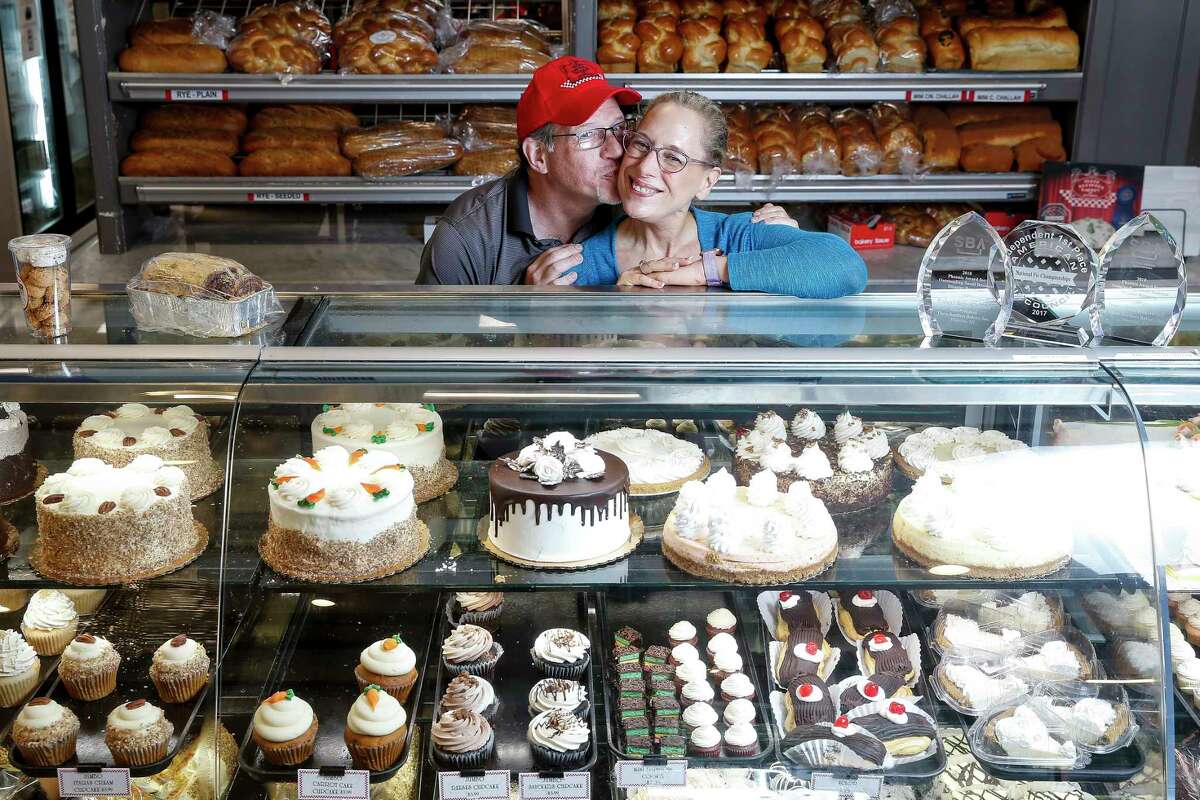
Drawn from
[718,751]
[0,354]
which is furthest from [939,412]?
[0,354]

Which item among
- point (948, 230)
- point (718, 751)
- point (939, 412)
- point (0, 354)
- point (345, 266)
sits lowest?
point (718, 751)

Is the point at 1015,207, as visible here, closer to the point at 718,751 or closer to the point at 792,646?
the point at 792,646

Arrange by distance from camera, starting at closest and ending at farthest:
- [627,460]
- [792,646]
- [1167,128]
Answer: [627,460]
[792,646]
[1167,128]

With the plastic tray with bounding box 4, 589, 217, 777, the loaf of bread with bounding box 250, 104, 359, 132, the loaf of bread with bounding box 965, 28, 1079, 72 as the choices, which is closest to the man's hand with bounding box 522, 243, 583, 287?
the plastic tray with bounding box 4, 589, 217, 777

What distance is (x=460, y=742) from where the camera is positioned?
7.86 feet

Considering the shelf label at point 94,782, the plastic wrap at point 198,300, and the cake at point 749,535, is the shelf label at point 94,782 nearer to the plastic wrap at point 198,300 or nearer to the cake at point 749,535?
the plastic wrap at point 198,300

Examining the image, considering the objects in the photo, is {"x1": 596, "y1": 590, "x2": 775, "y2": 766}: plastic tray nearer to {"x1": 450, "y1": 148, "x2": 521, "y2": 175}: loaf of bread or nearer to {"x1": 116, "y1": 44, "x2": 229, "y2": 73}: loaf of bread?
{"x1": 450, "y1": 148, "x2": 521, "y2": 175}: loaf of bread

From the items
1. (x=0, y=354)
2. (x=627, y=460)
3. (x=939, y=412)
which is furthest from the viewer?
(x=627, y=460)

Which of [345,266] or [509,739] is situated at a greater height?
[345,266]

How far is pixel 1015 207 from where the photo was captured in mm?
5414

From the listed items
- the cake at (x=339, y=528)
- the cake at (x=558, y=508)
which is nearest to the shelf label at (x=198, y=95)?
the cake at (x=339, y=528)

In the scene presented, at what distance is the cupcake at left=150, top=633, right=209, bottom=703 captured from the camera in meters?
2.35

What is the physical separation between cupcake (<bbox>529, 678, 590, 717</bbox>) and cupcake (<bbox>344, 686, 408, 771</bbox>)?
32 centimetres

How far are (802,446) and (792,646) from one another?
19.9 inches
